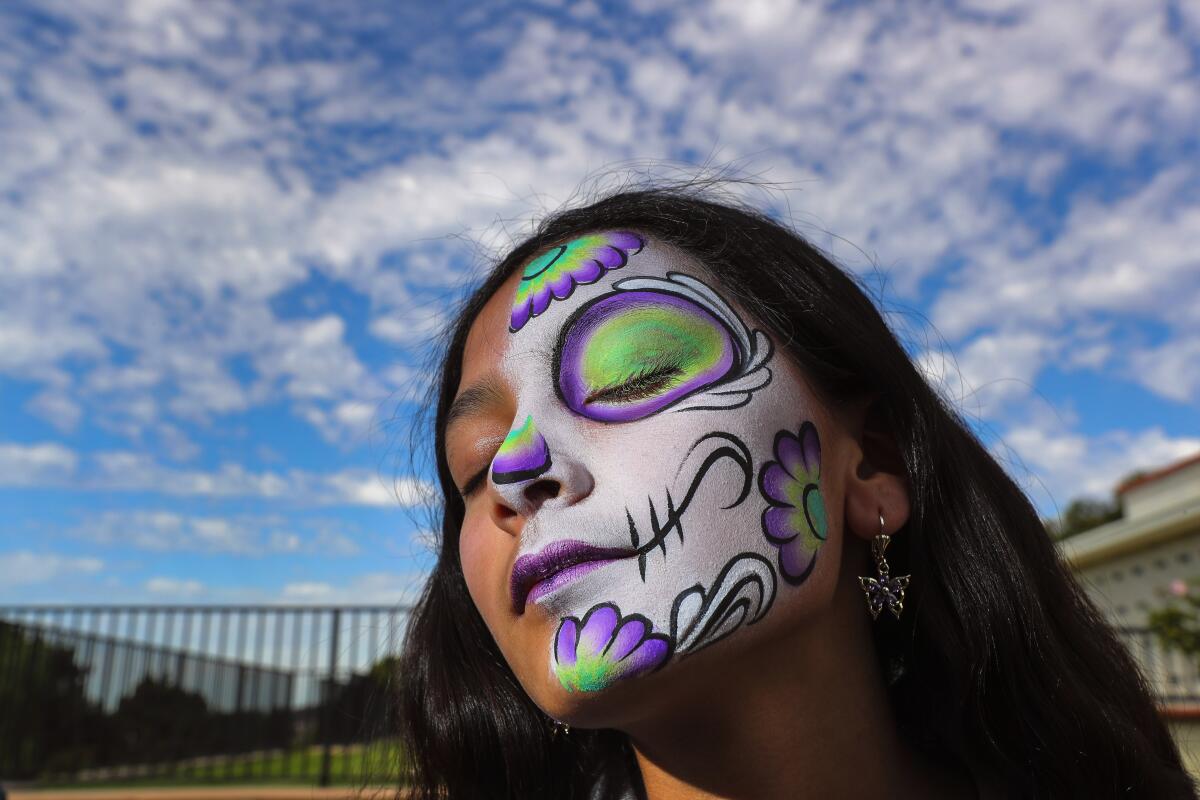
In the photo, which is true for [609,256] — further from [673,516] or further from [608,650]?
[608,650]

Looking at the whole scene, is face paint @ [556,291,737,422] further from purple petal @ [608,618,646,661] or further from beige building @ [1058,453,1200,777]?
beige building @ [1058,453,1200,777]

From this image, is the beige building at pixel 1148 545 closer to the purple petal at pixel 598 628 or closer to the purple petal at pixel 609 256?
the purple petal at pixel 609 256

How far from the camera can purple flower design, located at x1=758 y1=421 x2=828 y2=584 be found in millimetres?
1733

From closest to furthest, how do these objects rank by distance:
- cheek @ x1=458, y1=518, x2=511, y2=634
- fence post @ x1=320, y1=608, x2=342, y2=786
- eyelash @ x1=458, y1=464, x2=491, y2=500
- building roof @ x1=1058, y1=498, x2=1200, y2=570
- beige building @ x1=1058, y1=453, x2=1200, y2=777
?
cheek @ x1=458, y1=518, x2=511, y2=634 → eyelash @ x1=458, y1=464, x2=491, y2=500 → fence post @ x1=320, y1=608, x2=342, y2=786 → building roof @ x1=1058, y1=498, x2=1200, y2=570 → beige building @ x1=1058, y1=453, x2=1200, y2=777

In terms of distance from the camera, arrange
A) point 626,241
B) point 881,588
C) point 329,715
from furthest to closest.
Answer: point 329,715 < point 626,241 < point 881,588

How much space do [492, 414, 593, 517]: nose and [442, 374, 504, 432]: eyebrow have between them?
180mm

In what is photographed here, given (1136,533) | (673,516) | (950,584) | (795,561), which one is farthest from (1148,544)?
(673,516)

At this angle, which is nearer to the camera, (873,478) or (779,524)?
(779,524)

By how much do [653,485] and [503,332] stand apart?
23.6 inches

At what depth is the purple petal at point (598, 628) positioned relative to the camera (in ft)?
5.29

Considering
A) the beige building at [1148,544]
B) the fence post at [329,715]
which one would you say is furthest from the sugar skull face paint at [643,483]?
the beige building at [1148,544]

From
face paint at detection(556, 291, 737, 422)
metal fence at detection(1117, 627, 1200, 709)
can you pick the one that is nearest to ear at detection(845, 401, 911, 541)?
face paint at detection(556, 291, 737, 422)

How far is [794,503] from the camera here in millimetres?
1784

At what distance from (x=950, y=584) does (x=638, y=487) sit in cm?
86
